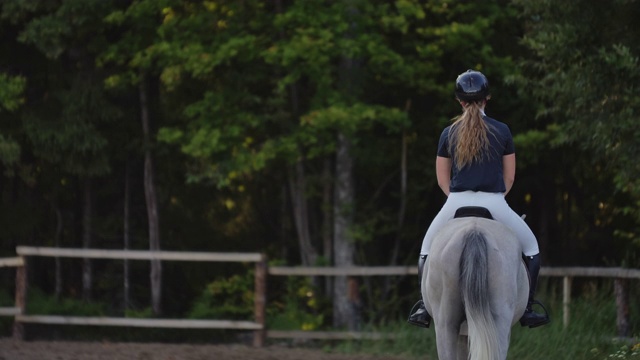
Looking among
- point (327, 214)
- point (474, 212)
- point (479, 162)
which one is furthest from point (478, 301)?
point (327, 214)

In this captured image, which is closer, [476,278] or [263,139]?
[476,278]

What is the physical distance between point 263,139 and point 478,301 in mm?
12606

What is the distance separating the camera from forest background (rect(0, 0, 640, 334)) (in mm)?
16953

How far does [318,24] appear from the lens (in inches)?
656

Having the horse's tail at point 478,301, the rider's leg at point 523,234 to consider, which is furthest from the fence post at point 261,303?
the horse's tail at point 478,301

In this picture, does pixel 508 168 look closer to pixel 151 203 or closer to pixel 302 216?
pixel 302 216

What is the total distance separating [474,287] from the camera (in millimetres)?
6246

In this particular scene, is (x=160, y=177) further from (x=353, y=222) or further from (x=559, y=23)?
(x=559, y=23)

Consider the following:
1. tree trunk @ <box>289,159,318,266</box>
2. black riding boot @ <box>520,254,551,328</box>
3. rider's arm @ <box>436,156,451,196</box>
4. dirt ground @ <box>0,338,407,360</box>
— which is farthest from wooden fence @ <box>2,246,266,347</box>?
black riding boot @ <box>520,254,551,328</box>

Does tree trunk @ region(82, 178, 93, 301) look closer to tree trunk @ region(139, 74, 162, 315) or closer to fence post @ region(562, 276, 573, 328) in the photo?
tree trunk @ region(139, 74, 162, 315)

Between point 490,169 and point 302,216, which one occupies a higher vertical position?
point 490,169

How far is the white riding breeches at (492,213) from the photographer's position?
6.81 metres

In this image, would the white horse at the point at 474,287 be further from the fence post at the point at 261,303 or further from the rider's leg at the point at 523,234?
the fence post at the point at 261,303

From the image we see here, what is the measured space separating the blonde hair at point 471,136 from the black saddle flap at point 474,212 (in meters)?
0.25
